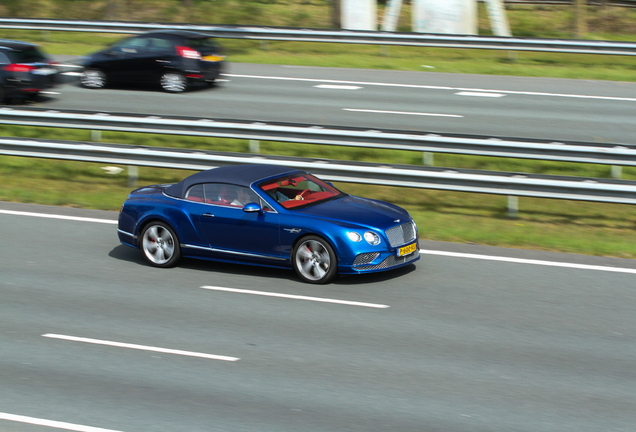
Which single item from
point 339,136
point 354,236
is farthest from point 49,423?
point 339,136

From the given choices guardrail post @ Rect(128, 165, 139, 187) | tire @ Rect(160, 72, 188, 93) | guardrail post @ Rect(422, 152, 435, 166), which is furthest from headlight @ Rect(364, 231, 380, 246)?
tire @ Rect(160, 72, 188, 93)

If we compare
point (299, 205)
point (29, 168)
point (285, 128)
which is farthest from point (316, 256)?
point (29, 168)

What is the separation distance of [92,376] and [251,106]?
13.0 m

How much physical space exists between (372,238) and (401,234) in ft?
1.65

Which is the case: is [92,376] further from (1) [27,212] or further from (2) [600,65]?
(2) [600,65]

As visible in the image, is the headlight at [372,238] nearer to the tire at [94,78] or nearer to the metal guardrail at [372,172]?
the metal guardrail at [372,172]

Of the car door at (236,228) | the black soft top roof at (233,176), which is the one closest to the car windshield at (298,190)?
the black soft top roof at (233,176)

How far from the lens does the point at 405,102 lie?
1969cm

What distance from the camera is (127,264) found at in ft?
35.6

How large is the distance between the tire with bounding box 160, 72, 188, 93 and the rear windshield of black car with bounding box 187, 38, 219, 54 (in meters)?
0.87

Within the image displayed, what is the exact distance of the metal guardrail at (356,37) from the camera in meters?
23.2

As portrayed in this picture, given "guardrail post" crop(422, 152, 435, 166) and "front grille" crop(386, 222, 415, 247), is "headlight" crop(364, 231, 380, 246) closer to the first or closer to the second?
"front grille" crop(386, 222, 415, 247)

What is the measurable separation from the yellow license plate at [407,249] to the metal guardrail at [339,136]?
13.2 feet

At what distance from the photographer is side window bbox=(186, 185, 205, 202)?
1048cm
